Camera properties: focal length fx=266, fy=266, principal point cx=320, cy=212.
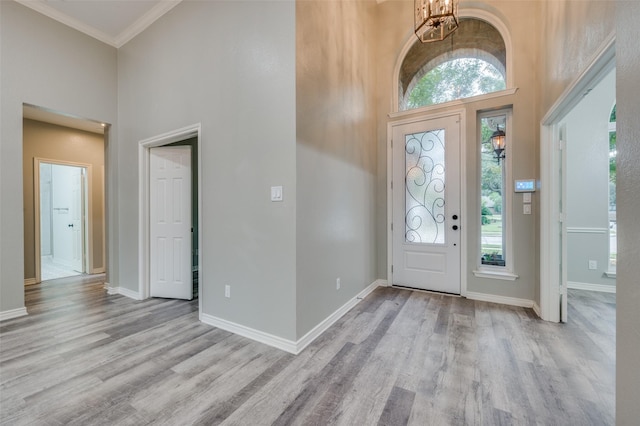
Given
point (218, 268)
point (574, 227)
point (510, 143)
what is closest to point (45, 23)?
point (218, 268)

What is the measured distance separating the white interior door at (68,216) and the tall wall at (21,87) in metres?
2.51

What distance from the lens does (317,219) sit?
2.54m

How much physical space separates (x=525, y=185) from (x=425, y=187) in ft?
3.68

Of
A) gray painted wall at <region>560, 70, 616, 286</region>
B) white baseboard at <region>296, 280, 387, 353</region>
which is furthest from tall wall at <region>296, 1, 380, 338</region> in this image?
gray painted wall at <region>560, 70, 616, 286</region>

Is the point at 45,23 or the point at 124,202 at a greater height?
the point at 45,23

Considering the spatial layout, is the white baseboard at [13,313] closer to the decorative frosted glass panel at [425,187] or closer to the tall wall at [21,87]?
the tall wall at [21,87]

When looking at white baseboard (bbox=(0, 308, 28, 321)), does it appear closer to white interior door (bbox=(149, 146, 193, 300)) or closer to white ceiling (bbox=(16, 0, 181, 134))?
white interior door (bbox=(149, 146, 193, 300))

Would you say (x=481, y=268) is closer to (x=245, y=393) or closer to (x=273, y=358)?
(x=273, y=358)

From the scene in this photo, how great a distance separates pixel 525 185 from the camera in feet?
10.3

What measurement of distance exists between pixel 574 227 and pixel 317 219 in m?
3.97

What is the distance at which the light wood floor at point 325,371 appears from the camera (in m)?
1.55

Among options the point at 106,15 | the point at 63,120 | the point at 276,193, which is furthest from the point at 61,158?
the point at 276,193

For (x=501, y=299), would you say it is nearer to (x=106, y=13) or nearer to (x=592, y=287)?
(x=592, y=287)

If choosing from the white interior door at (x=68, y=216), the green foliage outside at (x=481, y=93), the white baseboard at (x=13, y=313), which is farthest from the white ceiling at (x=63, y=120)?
the green foliage outside at (x=481, y=93)
